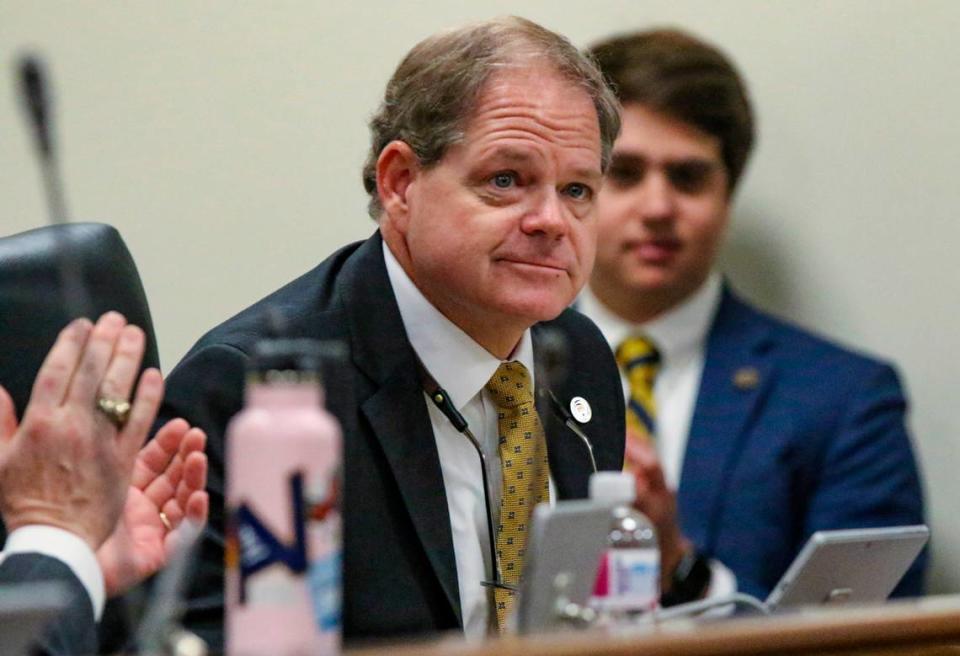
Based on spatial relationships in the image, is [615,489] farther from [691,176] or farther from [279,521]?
[691,176]

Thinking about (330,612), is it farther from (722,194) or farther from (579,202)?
(722,194)

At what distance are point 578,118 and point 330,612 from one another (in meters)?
1.28

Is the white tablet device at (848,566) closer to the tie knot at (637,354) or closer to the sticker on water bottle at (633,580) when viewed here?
the sticker on water bottle at (633,580)

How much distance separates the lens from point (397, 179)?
247 cm

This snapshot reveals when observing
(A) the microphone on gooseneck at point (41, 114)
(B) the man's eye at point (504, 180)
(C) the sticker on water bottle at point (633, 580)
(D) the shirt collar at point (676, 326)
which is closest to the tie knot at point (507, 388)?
(B) the man's eye at point (504, 180)

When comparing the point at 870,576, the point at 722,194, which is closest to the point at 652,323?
the point at 722,194

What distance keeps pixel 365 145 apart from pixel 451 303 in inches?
60.1

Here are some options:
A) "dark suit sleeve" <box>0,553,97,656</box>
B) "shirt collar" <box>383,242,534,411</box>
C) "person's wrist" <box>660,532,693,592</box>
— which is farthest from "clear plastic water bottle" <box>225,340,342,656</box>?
"person's wrist" <box>660,532,693,592</box>

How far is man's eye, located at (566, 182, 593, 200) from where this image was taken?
95.7 inches

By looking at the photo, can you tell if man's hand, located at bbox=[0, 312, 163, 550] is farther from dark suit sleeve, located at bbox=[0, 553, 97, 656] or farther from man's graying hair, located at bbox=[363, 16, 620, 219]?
man's graying hair, located at bbox=[363, 16, 620, 219]

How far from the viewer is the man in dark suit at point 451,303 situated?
2.14 meters

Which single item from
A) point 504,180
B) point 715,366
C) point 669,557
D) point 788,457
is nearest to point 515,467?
point 504,180

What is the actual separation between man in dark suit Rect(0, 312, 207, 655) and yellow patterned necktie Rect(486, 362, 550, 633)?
68cm

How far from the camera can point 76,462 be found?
154 centimetres
